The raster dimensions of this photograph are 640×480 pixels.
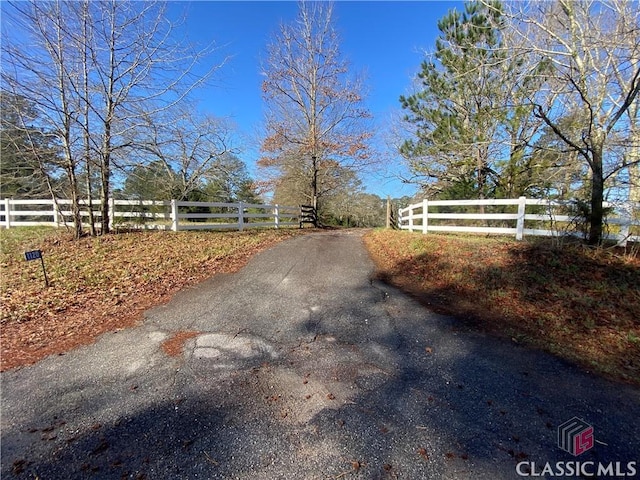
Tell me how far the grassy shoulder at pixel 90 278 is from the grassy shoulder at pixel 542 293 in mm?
4094

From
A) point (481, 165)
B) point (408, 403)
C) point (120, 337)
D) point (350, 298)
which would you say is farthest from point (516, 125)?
point (120, 337)

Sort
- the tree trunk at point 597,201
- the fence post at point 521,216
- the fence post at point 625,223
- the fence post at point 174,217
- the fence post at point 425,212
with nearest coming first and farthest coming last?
the fence post at point 625,223, the tree trunk at point 597,201, the fence post at point 521,216, the fence post at point 425,212, the fence post at point 174,217

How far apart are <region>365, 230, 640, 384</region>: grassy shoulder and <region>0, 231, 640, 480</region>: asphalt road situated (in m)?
0.51

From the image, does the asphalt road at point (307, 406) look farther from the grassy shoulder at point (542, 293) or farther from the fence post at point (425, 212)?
the fence post at point (425, 212)

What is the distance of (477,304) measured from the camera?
4.67 m

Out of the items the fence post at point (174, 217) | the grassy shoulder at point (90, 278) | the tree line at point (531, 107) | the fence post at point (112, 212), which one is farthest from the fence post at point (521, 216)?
the fence post at point (112, 212)

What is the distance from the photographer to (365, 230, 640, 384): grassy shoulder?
136 inches

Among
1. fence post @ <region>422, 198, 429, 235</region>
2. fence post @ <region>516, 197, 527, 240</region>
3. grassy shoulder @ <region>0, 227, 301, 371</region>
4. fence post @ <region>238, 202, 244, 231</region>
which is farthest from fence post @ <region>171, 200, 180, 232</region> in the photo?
fence post @ <region>516, 197, 527, 240</region>

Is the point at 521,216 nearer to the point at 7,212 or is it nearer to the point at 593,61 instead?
the point at 593,61

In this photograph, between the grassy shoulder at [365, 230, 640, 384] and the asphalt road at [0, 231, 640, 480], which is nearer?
the asphalt road at [0, 231, 640, 480]

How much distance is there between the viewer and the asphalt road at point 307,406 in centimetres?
191

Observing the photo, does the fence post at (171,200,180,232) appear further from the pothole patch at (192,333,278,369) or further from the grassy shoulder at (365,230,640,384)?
the pothole patch at (192,333,278,369)

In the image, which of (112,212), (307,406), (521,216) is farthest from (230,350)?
(112,212)

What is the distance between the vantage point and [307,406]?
2404 millimetres
